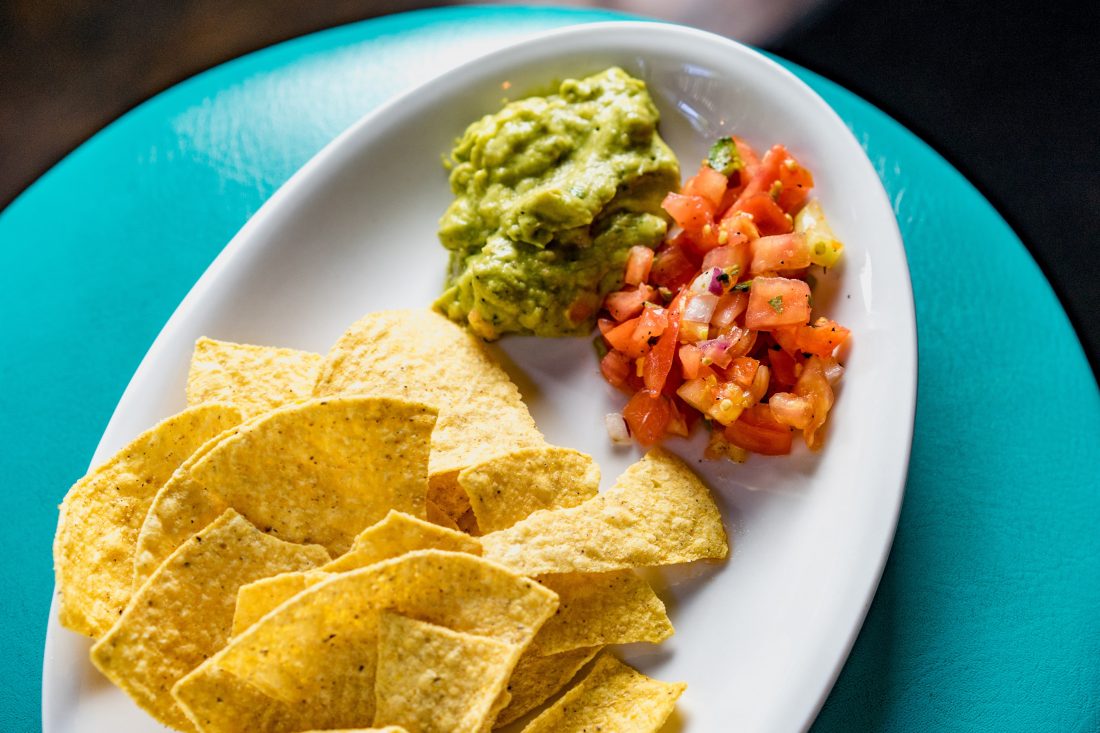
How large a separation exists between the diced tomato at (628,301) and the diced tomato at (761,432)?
0.38m

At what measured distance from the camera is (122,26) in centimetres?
480

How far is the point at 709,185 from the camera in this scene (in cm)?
268

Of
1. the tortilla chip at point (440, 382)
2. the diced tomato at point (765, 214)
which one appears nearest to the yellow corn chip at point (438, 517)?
the tortilla chip at point (440, 382)

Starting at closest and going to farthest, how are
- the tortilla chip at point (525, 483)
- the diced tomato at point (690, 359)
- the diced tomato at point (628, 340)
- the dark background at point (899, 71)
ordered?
the tortilla chip at point (525, 483) → the diced tomato at point (690, 359) → the diced tomato at point (628, 340) → the dark background at point (899, 71)

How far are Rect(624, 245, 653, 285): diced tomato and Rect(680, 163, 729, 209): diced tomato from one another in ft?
0.69

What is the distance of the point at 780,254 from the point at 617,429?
23.3 inches

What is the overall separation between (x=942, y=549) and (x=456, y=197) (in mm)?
1632

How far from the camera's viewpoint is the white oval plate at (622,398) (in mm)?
2283

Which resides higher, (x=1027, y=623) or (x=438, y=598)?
(x=438, y=598)

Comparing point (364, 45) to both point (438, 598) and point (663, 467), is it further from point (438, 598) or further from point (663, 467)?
point (438, 598)

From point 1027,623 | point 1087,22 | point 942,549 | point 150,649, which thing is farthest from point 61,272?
point 1087,22

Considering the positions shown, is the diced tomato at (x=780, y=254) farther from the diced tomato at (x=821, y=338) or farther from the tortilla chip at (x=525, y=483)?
the tortilla chip at (x=525, y=483)

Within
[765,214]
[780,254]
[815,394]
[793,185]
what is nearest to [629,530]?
[815,394]

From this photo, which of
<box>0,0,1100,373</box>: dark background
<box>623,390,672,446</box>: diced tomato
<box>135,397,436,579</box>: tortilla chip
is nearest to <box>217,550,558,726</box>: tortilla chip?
<box>135,397,436,579</box>: tortilla chip
